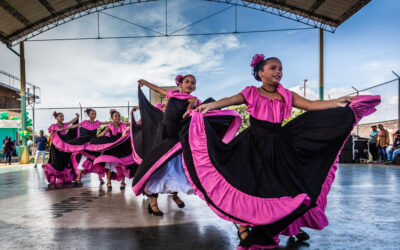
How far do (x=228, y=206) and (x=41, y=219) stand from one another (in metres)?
2.53

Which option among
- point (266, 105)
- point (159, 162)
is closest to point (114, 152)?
point (159, 162)

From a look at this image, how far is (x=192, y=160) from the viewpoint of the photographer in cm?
239

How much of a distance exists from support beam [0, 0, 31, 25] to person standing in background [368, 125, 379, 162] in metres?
16.4

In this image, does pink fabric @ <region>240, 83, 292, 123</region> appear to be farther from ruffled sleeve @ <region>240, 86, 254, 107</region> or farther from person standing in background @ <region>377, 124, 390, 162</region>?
person standing in background @ <region>377, 124, 390, 162</region>

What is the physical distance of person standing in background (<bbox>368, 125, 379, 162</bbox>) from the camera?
11.4 meters

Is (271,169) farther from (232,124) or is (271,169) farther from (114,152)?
(114,152)

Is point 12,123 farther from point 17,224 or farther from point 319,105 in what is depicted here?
point 319,105

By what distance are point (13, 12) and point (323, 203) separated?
1598 cm

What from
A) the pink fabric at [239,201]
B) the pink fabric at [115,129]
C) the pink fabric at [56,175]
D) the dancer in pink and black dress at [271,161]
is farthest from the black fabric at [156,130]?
the pink fabric at [56,175]

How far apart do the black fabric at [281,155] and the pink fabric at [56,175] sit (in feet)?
18.7

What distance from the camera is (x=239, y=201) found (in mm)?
2143

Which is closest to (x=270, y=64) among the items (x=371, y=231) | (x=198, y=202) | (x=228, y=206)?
(x=228, y=206)

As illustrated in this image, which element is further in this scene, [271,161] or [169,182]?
[169,182]

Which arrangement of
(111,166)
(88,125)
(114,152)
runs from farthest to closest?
(88,125)
(111,166)
(114,152)
